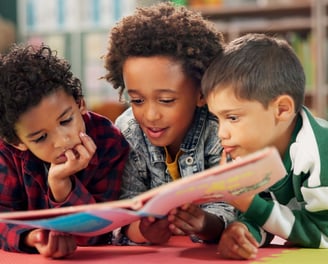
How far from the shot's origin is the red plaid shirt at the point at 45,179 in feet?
3.96

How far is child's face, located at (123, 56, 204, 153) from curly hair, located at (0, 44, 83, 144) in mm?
110

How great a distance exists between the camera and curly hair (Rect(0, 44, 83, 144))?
3.76 ft

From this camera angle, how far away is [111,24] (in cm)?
448

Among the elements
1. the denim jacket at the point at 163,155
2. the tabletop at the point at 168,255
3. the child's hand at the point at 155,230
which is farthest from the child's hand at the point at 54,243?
the denim jacket at the point at 163,155

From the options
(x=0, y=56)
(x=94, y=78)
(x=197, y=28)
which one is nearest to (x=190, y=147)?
(x=197, y=28)

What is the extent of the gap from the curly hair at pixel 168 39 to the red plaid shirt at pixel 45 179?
0.14m

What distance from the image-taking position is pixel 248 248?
106 cm

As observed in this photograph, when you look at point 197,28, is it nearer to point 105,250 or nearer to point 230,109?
point 230,109

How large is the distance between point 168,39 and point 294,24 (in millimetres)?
2620

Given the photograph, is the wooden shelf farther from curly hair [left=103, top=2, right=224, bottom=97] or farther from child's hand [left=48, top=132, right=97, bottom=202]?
child's hand [left=48, top=132, right=97, bottom=202]

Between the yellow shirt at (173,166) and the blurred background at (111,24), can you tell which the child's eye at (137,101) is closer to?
the yellow shirt at (173,166)

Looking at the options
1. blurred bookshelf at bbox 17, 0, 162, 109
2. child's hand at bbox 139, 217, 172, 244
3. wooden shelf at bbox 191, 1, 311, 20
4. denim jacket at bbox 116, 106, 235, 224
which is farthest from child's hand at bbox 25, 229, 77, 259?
blurred bookshelf at bbox 17, 0, 162, 109

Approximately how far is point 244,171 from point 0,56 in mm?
571

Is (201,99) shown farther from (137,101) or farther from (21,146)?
(21,146)
